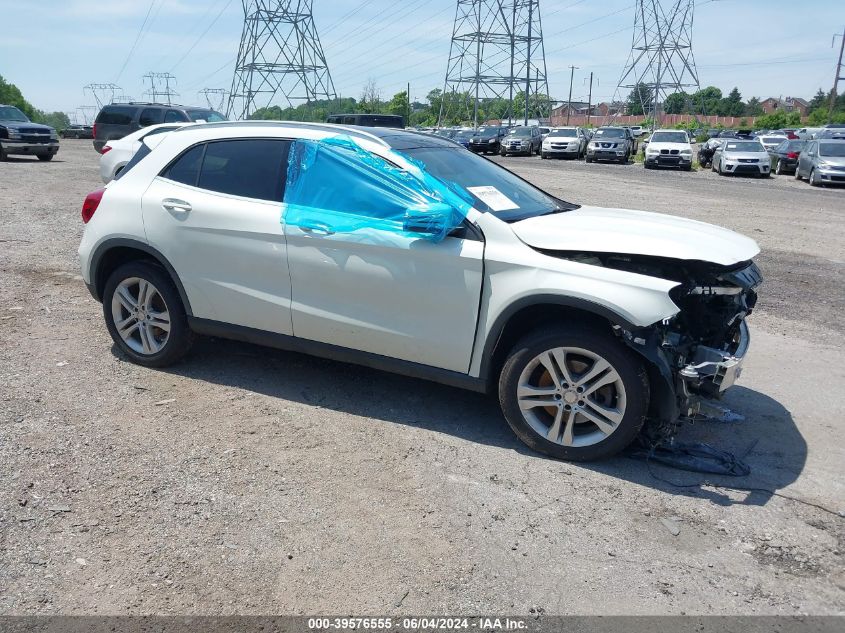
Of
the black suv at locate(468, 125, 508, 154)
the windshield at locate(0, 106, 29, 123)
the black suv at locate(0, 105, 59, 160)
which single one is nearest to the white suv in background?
the black suv at locate(468, 125, 508, 154)

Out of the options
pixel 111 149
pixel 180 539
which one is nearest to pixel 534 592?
pixel 180 539

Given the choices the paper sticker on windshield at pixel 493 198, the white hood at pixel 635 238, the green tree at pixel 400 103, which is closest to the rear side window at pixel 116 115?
the paper sticker on windshield at pixel 493 198

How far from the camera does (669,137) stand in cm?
3228

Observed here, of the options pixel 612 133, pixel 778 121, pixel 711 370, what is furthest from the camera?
pixel 778 121

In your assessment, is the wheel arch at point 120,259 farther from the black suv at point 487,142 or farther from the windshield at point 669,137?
the black suv at point 487,142

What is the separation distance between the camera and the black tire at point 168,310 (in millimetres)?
5250

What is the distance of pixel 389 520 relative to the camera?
11.7 ft

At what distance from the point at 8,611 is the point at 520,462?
101 inches

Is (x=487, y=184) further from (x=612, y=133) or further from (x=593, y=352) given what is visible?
(x=612, y=133)

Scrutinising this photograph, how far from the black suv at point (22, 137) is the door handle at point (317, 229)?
2333 cm

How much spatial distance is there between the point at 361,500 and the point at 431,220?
5.28ft

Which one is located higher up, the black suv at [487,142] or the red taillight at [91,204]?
the red taillight at [91,204]

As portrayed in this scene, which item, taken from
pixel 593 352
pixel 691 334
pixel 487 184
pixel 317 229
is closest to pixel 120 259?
pixel 317 229

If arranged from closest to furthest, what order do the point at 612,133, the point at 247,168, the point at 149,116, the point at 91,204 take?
the point at 247,168 → the point at 91,204 → the point at 149,116 → the point at 612,133
